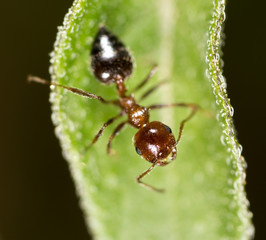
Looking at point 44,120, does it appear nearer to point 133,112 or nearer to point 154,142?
point 133,112

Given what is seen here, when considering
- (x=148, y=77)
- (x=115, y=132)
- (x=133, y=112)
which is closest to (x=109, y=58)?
(x=148, y=77)

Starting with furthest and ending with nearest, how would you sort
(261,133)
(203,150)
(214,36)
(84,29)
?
(261,133) → (203,150) → (84,29) → (214,36)

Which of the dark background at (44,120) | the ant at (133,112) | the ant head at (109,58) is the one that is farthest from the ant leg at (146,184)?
the dark background at (44,120)

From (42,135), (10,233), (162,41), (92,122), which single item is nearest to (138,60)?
(162,41)

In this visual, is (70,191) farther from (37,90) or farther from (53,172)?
(37,90)

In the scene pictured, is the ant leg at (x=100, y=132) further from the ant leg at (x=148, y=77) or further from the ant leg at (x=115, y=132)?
the ant leg at (x=148, y=77)

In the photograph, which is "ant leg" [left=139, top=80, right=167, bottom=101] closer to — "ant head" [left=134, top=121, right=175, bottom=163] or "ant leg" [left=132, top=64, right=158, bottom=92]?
"ant leg" [left=132, top=64, right=158, bottom=92]

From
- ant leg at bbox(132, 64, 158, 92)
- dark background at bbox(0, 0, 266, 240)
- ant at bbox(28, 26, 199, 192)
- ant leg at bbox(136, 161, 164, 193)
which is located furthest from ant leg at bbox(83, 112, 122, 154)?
dark background at bbox(0, 0, 266, 240)
